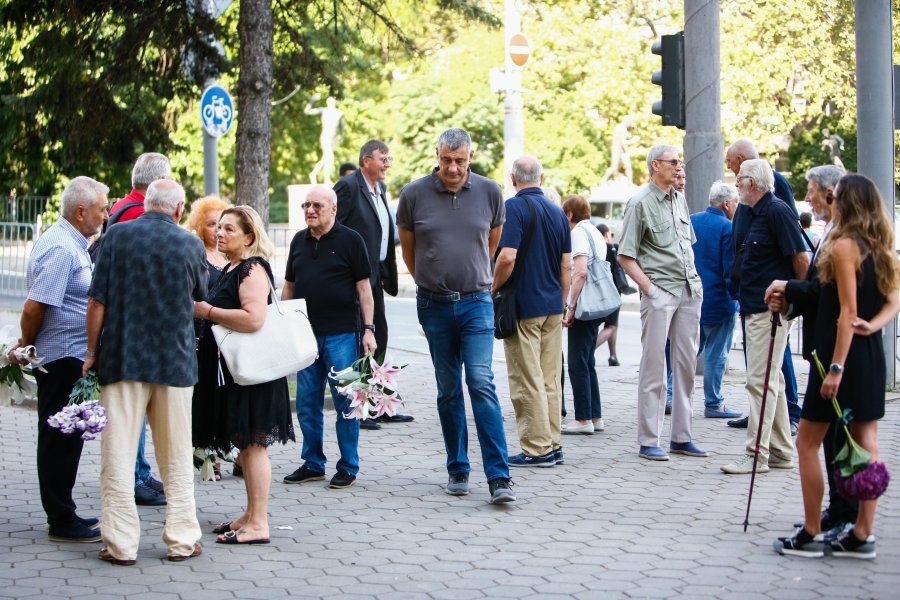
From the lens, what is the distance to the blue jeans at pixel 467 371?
7.15 meters

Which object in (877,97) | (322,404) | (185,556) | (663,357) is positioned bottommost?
(185,556)

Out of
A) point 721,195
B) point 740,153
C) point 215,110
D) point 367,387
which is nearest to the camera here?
point 367,387

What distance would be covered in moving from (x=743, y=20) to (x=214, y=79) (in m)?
19.6

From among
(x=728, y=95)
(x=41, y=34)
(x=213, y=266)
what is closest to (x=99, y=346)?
(x=213, y=266)

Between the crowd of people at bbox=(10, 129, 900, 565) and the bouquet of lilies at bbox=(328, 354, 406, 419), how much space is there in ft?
0.54

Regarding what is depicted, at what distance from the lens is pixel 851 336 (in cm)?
567

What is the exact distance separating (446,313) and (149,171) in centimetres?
188

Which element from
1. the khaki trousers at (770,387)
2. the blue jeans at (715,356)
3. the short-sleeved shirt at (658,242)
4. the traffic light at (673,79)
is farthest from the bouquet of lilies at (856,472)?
the traffic light at (673,79)

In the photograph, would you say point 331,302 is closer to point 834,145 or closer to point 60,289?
point 60,289

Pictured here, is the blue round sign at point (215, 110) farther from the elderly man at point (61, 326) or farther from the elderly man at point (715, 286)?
the elderly man at point (61, 326)

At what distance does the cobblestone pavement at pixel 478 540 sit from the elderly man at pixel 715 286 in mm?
1416

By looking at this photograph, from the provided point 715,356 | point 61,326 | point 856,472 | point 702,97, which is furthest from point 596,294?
point 61,326

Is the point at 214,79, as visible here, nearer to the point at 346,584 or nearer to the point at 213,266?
the point at 213,266

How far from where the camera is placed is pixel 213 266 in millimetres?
7391
